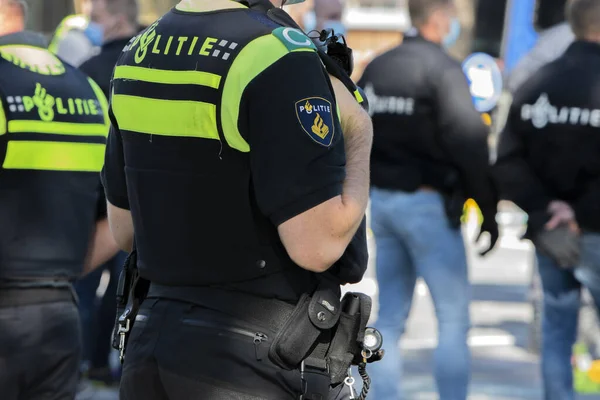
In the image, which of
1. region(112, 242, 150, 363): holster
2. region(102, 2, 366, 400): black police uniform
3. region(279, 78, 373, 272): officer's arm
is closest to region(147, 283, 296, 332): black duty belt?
region(102, 2, 366, 400): black police uniform

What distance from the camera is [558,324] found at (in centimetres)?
578

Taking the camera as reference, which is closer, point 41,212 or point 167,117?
point 167,117

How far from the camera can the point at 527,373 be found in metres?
7.63

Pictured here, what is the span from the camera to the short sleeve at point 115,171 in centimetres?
307

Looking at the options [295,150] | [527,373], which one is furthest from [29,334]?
[527,373]

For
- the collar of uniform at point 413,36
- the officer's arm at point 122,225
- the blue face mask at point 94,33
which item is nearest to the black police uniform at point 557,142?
the collar of uniform at point 413,36

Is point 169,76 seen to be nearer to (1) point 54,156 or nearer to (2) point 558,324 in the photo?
(1) point 54,156

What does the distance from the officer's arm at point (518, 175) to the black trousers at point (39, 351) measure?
2.49m

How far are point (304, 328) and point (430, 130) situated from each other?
9.97 ft

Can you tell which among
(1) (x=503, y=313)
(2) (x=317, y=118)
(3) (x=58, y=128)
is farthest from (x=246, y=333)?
(1) (x=503, y=313)

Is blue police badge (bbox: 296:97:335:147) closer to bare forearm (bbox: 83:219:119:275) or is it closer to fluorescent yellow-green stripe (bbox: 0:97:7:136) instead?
fluorescent yellow-green stripe (bbox: 0:97:7:136)

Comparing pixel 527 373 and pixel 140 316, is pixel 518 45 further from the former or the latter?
pixel 140 316

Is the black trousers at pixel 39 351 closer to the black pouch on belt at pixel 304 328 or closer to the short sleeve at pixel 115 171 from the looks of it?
the short sleeve at pixel 115 171

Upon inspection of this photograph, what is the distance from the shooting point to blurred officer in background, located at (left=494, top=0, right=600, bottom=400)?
17.7 ft
